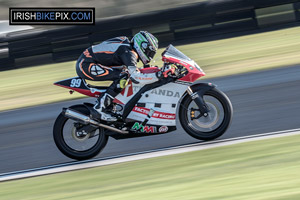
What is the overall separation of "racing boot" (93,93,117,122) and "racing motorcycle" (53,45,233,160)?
72 millimetres

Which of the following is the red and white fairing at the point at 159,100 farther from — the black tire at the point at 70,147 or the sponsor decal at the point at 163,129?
the black tire at the point at 70,147

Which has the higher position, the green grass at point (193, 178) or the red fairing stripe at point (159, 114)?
the red fairing stripe at point (159, 114)

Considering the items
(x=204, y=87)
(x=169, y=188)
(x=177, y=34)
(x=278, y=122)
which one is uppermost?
(x=177, y=34)

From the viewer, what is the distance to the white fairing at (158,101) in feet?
22.2

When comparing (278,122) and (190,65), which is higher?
(190,65)

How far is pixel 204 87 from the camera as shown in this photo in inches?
264

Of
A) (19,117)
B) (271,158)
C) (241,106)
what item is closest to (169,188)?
(271,158)

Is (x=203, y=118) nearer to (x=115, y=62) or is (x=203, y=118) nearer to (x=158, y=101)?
(x=158, y=101)

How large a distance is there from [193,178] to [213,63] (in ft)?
23.9

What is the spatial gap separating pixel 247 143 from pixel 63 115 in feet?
7.73

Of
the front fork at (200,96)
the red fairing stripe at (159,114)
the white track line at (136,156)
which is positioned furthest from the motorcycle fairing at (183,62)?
the white track line at (136,156)

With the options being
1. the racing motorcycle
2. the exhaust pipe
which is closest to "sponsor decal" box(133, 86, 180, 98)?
the racing motorcycle

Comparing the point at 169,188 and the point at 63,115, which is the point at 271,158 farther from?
the point at 63,115

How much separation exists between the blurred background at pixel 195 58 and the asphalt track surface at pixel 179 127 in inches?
0.7
